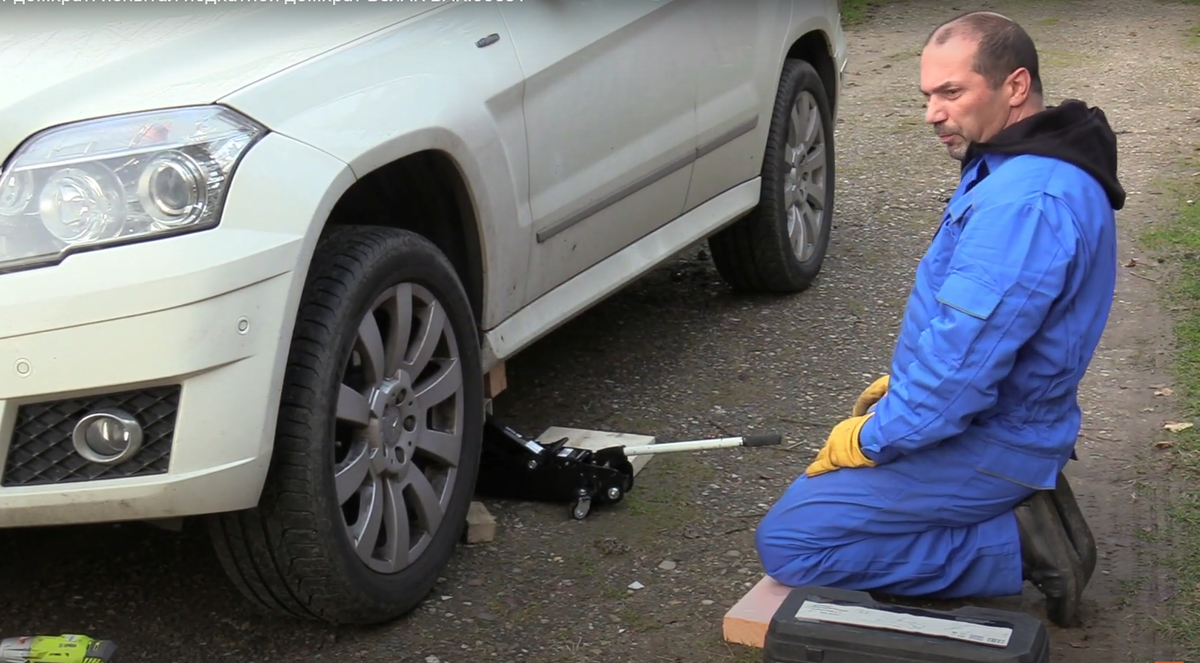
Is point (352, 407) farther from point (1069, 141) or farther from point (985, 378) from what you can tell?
point (1069, 141)

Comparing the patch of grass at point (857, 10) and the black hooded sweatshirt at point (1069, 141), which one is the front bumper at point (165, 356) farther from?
the patch of grass at point (857, 10)

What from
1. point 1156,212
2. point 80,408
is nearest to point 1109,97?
point 1156,212

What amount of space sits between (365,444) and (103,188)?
2.61 ft

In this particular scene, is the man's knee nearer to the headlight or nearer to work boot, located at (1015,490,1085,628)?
work boot, located at (1015,490,1085,628)

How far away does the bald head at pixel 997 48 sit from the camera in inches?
124

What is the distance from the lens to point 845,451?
11.0 ft

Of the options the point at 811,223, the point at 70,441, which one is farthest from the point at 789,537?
the point at 811,223

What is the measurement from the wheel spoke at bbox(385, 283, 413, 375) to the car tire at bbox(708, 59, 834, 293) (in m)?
2.32

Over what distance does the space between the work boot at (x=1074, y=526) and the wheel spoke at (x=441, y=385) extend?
137cm

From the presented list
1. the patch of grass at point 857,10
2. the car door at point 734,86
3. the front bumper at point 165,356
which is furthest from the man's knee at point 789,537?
the patch of grass at point 857,10

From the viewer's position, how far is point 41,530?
13.0ft

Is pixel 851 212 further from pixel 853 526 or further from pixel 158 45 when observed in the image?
pixel 158 45

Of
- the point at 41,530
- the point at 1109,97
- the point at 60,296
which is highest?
the point at 60,296

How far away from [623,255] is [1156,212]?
3455mm
